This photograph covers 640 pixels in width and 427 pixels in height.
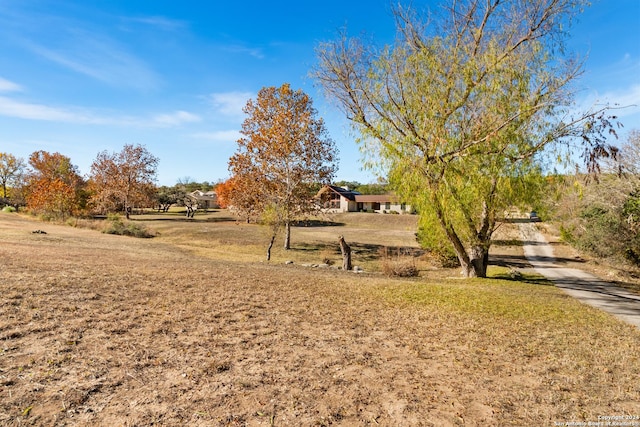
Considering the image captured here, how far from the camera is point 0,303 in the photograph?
269 inches

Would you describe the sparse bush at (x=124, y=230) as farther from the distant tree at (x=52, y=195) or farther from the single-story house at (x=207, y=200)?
the single-story house at (x=207, y=200)

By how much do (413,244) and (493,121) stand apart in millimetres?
23521

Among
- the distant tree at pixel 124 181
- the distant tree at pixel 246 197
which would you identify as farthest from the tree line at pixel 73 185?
the distant tree at pixel 246 197

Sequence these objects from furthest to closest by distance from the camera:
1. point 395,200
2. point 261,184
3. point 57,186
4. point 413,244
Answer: point 57,186 < point 413,244 < point 261,184 < point 395,200

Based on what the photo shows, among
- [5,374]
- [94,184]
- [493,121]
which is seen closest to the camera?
[5,374]

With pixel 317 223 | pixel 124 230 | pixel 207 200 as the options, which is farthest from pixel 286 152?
pixel 207 200

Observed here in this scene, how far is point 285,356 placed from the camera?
18.7ft

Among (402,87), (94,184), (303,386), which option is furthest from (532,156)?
(94,184)

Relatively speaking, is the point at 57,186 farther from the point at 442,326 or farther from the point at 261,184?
the point at 442,326

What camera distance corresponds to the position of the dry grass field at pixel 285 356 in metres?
4.13

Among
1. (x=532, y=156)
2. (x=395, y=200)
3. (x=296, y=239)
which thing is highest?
(x=532, y=156)

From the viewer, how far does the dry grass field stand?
413 cm

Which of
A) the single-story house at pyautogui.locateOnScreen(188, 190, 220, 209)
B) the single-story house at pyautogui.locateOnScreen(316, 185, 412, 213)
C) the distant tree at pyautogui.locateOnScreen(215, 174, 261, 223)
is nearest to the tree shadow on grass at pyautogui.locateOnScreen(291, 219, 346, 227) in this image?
the single-story house at pyautogui.locateOnScreen(316, 185, 412, 213)

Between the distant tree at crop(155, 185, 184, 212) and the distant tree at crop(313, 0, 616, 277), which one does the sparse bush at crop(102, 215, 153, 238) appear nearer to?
the distant tree at crop(313, 0, 616, 277)
